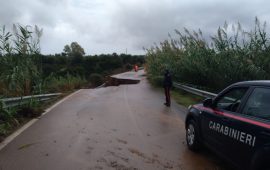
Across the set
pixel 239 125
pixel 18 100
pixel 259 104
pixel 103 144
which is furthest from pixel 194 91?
pixel 259 104

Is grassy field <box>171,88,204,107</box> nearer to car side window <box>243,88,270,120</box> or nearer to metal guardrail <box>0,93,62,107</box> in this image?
metal guardrail <box>0,93,62,107</box>

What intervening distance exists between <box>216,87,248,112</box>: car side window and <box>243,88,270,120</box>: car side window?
1.05ft

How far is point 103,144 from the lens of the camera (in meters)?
8.12

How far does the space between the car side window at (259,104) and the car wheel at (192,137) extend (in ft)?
6.78

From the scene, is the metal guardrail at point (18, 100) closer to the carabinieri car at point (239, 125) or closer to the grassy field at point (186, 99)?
the carabinieri car at point (239, 125)

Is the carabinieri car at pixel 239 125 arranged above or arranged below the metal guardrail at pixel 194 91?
above

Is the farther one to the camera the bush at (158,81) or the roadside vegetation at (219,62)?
the bush at (158,81)

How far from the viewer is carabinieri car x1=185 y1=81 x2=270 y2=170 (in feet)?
16.1

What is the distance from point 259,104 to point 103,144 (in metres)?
3.84

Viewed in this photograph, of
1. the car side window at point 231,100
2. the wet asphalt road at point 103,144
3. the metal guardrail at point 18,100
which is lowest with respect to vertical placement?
the wet asphalt road at point 103,144

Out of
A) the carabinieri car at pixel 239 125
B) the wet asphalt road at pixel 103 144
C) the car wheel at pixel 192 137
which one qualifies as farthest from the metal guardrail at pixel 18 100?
the carabinieri car at pixel 239 125

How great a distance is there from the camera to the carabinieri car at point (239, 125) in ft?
16.1

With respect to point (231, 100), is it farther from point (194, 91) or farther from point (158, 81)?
point (158, 81)

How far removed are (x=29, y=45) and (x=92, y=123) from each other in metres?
3.83
